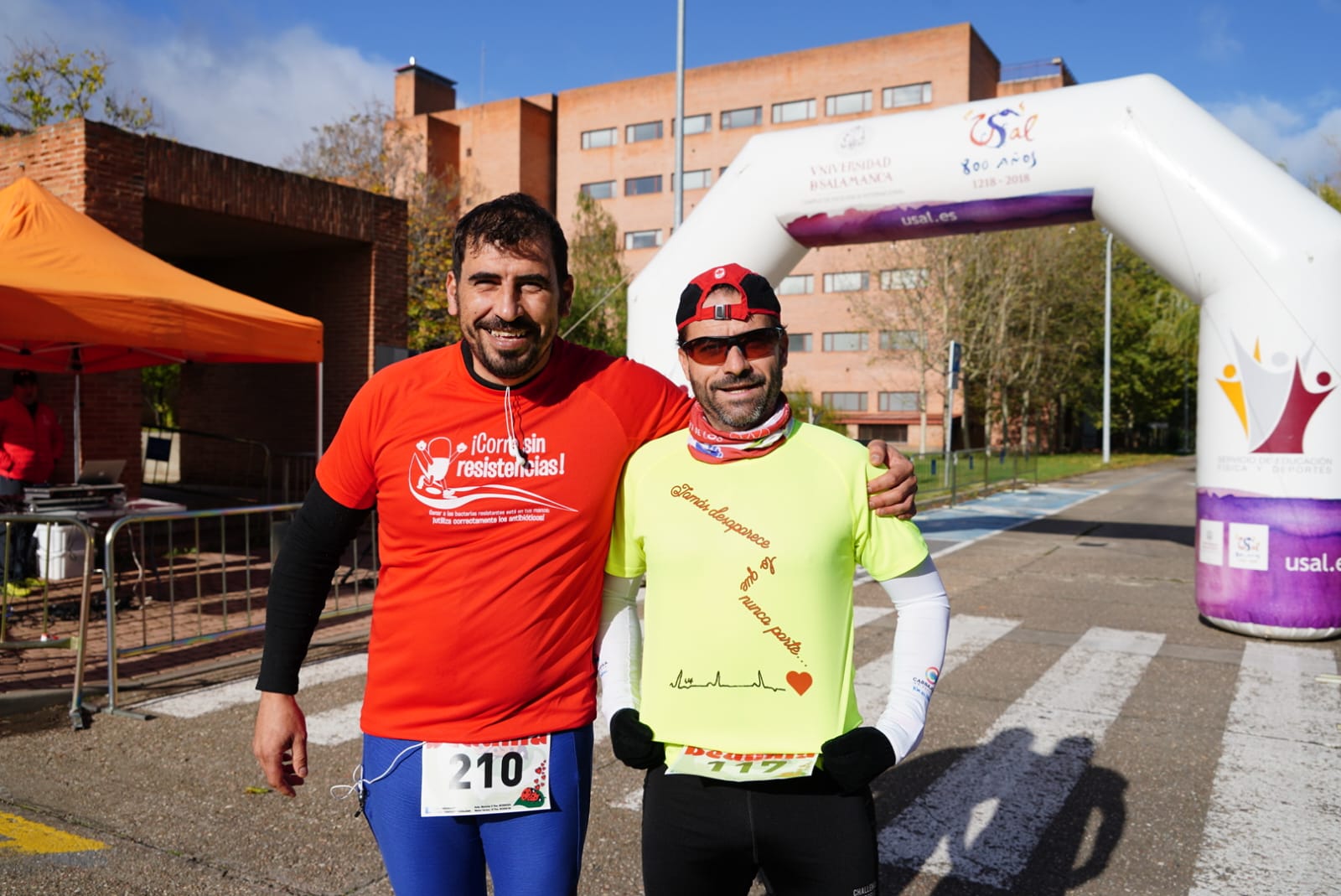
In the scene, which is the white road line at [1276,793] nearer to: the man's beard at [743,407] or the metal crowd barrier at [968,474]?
the man's beard at [743,407]

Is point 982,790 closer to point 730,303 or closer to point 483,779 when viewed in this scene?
point 483,779

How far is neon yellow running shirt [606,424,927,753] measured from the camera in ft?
6.93

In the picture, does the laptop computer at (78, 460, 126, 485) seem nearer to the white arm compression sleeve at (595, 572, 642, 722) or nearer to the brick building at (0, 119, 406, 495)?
the brick building at (0, 119, 406, 495)

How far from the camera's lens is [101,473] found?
9.91 meters

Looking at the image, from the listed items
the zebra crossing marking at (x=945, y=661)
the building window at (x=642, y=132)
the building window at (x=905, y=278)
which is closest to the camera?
the zebra crossing marking at (x=945, y=661)

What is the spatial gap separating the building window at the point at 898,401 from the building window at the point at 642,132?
19.4 m

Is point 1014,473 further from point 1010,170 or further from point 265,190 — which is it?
point 265,190

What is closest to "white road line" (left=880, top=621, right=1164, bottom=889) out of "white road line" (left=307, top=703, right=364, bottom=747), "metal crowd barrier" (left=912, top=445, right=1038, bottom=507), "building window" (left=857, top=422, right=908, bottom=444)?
"white road line" (left=307, top=703, right=364, bottom=747)

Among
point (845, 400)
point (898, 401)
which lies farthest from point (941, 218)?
point (845, 400)

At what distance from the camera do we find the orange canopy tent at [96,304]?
25.8ft

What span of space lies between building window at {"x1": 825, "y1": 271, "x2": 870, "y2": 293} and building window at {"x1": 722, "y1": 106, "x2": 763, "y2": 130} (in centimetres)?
947

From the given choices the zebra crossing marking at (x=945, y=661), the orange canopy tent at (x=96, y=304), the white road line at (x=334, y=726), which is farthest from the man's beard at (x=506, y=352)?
the orange canopy tent at (x=96, y=304)

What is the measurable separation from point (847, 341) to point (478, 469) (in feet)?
171

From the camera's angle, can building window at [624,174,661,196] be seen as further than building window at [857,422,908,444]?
Yes
